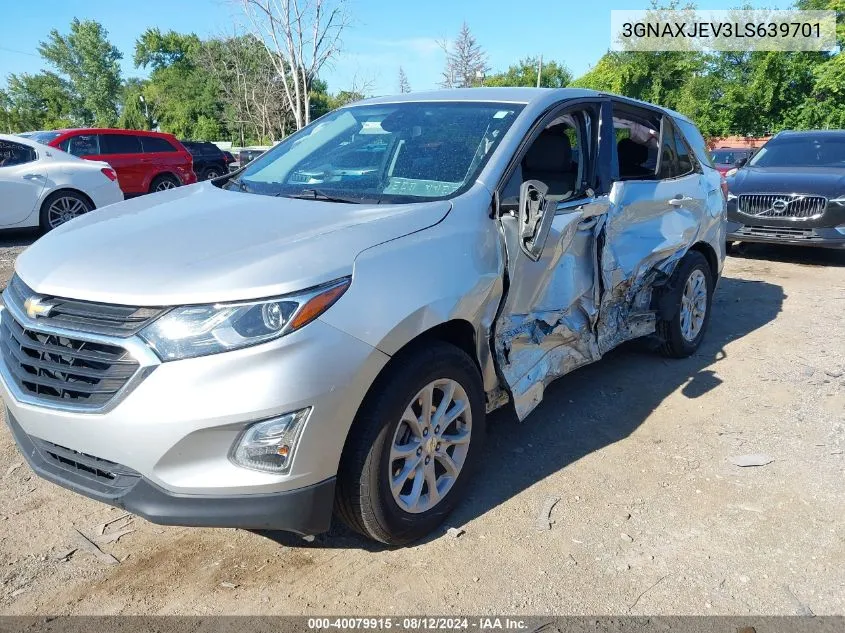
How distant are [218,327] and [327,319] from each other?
35 cm

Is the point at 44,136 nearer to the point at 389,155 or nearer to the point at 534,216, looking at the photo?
the point at 389,155

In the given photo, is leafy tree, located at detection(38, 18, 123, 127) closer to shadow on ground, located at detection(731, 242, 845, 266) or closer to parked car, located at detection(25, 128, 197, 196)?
parked car, located at detection(25, 128, 197, 196)

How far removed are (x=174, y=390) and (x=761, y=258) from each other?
900 centimetres

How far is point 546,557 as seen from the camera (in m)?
2.73

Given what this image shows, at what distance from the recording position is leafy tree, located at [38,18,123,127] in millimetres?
67875

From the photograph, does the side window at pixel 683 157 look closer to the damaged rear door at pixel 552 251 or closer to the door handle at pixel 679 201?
the door handle at pixel 679 201

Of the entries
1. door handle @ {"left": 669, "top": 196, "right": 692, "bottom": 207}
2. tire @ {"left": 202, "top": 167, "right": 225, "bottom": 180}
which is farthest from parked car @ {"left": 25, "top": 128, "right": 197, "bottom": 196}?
door handle @ {"left": 669, "top": 196, "right": 692, "bottom": 207}

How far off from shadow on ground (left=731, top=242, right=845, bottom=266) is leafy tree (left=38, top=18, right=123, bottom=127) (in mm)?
69325

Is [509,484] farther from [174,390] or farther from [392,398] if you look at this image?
[174,390]

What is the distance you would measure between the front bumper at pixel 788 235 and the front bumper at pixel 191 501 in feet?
25.9

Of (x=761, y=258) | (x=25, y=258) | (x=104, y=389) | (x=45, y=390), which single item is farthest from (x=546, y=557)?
(x=761, y=258)

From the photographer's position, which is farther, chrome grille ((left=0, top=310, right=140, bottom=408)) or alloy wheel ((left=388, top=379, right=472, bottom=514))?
alloy wheel ((left=388, top=379, right=472, bottom=514))

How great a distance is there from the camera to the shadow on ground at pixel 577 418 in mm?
3166

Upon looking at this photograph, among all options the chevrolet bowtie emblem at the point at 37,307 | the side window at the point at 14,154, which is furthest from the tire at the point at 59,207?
the chevrolet bowtie emblem at the point at 37,307
